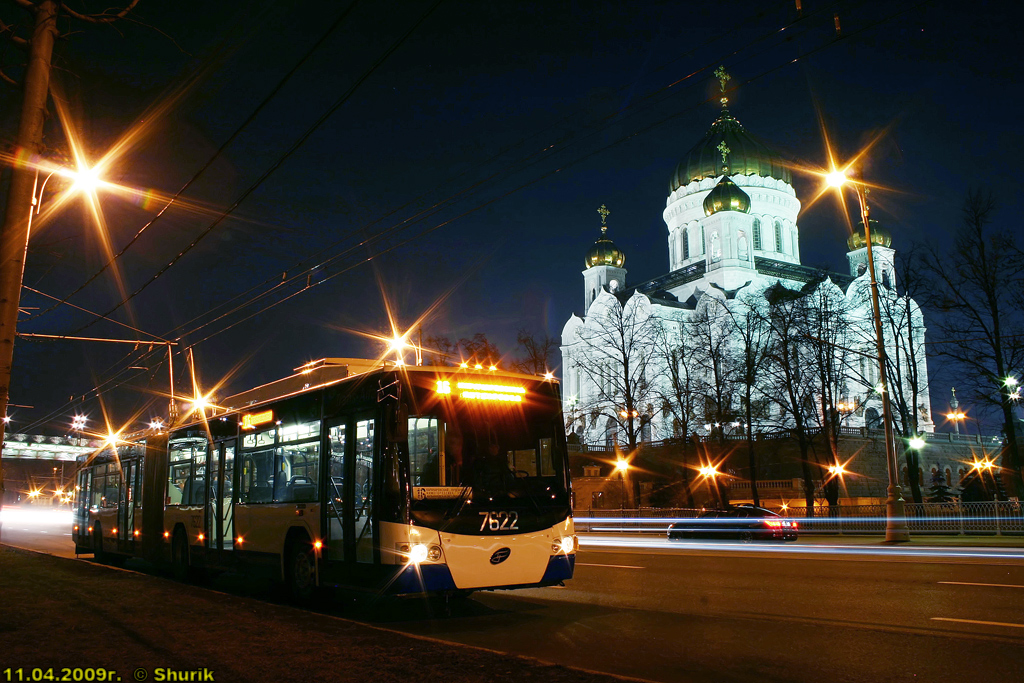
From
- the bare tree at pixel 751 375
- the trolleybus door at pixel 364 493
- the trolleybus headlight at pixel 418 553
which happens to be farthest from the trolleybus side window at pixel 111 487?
the bare tree at pixel 751 375

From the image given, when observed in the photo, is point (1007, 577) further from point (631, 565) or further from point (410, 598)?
point (410, 598)

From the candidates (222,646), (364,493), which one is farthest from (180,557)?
(222,646)

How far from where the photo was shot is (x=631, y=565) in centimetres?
1577

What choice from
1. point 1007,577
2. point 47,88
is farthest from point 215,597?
point 1007,577

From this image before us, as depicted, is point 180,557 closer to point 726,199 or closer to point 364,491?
point 364,491

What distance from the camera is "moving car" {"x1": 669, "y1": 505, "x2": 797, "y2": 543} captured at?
1053 inches

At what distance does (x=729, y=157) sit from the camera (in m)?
72.9

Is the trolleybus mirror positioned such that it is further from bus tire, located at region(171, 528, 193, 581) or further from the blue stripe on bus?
bus tire, located at region(171, 528, 193, 581)

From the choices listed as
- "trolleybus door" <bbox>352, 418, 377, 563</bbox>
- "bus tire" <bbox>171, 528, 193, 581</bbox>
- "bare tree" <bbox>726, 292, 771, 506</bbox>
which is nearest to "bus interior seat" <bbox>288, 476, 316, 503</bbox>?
"trolleybus door" <bbox>352, 418, 377, 563</bbox>

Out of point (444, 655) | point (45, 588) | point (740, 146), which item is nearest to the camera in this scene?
point (444, 655)

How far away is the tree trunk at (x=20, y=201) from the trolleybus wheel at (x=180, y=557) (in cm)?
662

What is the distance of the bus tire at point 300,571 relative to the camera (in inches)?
429

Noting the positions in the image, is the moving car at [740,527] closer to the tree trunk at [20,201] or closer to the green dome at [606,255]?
the tree trunk at [20,201]

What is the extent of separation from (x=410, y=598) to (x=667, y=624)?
4.32m
